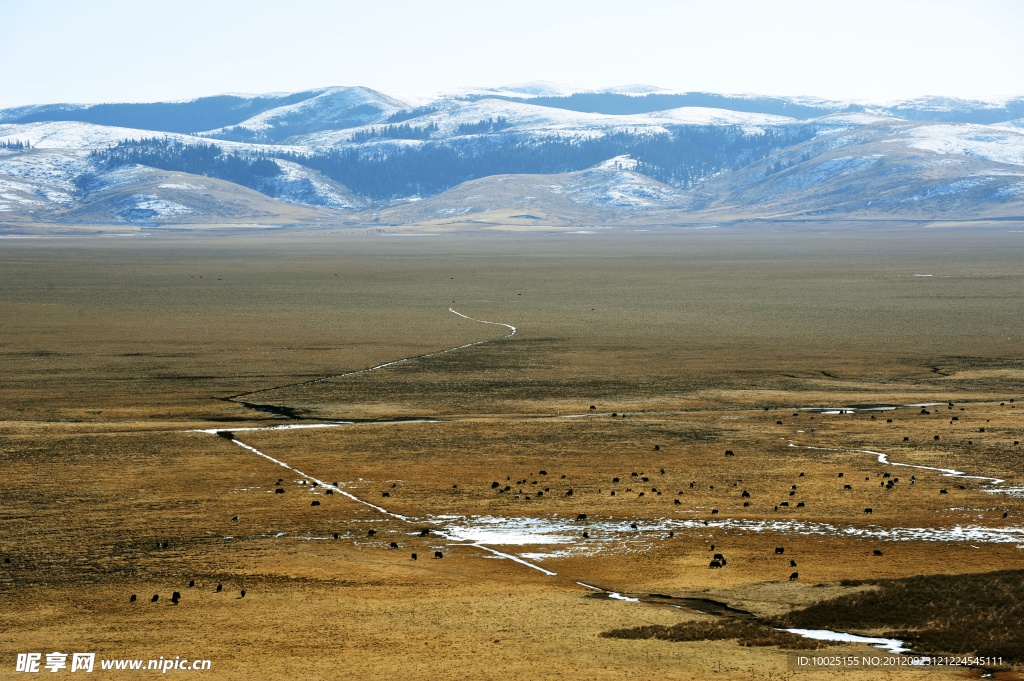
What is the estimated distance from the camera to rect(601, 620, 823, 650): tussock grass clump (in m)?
19.6

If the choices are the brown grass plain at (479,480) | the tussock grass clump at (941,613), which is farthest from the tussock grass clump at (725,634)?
the tussock grass clump at (941,613)

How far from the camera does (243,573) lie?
2461 centimetres

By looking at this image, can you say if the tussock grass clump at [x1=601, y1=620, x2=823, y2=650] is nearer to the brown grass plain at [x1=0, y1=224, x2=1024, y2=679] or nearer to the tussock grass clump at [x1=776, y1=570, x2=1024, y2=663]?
the brown grass plain at [x1=0, y1=224, x2=1024, y2=679]

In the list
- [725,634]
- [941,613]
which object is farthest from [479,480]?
[941,613]

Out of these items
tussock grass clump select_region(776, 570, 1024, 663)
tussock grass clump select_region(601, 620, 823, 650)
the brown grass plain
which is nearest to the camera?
tussock grass clump select_region(776, 570, 1024, 663)

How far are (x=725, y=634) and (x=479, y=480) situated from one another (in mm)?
14781

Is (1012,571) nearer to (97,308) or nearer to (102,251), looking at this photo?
(97,308)

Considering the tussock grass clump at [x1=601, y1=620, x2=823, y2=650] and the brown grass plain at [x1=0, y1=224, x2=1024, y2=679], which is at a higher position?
the tussock grass clump at [x1=601, y1=620, x2=823, y2=650]

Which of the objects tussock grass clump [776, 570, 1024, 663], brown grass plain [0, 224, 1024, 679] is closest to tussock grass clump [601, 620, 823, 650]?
brown grass plain [0, 224, 1024, 679]

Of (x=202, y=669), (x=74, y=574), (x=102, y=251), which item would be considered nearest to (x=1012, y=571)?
(x=202, y=669)

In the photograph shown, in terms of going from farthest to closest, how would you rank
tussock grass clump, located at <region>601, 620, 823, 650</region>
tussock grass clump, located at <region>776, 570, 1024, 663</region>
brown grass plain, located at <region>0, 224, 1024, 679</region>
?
1. brown grass plain, located at <region>0, 224, 1024, 679</region>
2. tussock grass clump, located at <region>601, 620, 823, 650</region>
3. tussock grass clump, located at <region>776, 570, 1024, 663</region>

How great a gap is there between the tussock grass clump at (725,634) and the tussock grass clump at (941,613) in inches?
26.2

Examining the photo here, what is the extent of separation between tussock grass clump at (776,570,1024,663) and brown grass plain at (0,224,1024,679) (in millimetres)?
907

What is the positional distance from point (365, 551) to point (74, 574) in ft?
20.5
